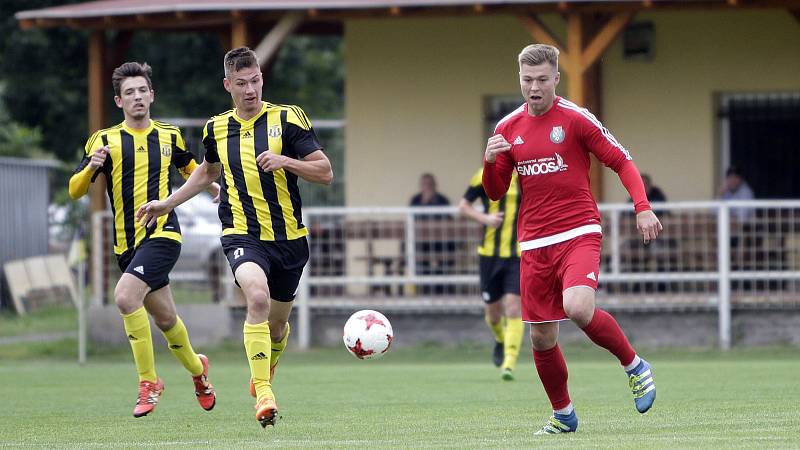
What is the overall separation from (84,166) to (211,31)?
1179cm

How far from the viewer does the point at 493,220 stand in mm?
13312

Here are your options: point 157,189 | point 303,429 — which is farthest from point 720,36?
point 303,429

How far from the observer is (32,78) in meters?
27.0

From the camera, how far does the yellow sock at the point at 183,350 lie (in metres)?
9.98

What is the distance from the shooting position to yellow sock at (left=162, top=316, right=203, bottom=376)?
9.98 metres

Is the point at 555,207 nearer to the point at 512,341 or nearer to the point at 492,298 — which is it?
the point at 512,341

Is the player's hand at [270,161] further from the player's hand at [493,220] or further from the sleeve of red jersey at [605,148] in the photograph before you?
the player's hand at [493,220]

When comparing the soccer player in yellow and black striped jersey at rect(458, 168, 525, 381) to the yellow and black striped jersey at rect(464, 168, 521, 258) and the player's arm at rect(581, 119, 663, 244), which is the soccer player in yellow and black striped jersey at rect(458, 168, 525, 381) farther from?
the player's arm at rect(581, 119, 663, 244)

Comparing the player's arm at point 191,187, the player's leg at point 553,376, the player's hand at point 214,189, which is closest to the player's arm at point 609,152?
the player's leg at point 553,376

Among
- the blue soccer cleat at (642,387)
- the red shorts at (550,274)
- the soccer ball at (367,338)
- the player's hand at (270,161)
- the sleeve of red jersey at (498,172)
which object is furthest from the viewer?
the soccer ball at (367,338)

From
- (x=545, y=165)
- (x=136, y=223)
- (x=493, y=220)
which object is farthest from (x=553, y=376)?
(x=493, y=220)

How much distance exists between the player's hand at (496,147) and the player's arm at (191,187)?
1.95 metres

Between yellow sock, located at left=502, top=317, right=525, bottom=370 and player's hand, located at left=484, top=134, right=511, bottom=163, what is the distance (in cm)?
511

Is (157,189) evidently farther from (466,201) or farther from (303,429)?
(466,201)
